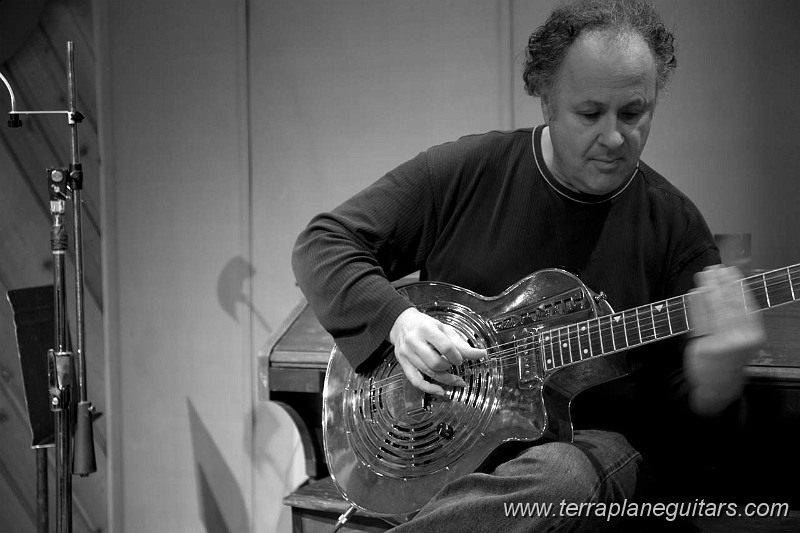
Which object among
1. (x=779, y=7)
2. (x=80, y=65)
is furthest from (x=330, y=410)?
(x=80, y=65)

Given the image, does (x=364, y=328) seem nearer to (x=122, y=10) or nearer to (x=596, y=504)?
(x=596, y=504)

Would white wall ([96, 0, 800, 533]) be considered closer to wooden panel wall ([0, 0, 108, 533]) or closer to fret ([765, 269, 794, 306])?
wooden panel wall ([0, 0, 108, 533])

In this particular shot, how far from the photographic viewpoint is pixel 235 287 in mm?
2863

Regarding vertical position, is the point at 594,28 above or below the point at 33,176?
above

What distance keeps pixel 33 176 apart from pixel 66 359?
107 cm

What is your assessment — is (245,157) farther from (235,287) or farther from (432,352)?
(432,352)

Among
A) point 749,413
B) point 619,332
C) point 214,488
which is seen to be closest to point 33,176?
point 214,488

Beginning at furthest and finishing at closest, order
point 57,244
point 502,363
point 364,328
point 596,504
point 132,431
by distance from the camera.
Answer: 1. point 132,431
2. point 57,244
3. point 364,328
4. point 502,363
5. point 596,504

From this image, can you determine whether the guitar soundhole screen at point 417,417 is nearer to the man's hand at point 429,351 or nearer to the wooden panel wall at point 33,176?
the man's hand at point 429,351

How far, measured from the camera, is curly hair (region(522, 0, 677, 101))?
1.60m

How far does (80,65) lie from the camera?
2969 millimetres

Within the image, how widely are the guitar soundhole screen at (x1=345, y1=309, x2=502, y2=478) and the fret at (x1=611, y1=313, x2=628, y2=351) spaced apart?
23cm

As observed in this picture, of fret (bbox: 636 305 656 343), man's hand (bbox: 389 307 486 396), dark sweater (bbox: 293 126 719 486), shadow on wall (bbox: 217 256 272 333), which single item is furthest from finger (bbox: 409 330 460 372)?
shadow on wall (bbox: 217 256 272 333)

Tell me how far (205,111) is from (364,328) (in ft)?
4.79
